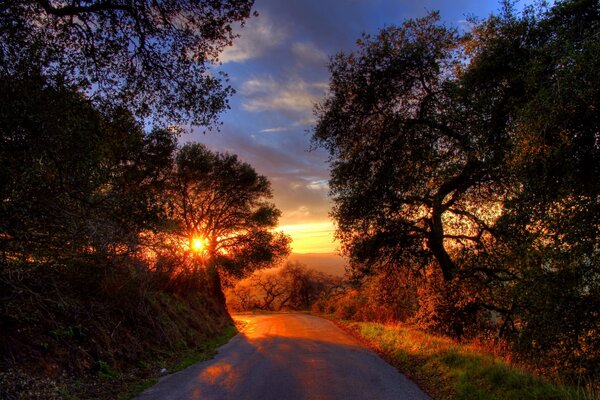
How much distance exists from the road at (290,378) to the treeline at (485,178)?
3.52 m

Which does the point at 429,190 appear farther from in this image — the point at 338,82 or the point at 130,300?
the point at 130,300

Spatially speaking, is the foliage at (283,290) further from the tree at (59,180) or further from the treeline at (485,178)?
the tree at (59,180)

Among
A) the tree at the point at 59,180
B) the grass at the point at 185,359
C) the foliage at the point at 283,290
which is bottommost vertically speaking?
the foliage at the point at 283,290

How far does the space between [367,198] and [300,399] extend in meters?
9.64

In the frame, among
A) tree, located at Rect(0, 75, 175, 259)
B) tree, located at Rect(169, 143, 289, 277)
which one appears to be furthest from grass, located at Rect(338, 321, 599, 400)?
tree, located at Rect(169, 143, 289, 277)

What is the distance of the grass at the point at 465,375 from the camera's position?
706 cm

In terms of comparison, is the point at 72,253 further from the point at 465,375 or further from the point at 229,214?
the point at 229,214

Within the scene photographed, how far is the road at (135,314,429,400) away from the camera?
8.32 meters

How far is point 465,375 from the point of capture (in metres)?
8.86

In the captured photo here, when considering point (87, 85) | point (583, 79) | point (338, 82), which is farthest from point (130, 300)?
point (583, 79)

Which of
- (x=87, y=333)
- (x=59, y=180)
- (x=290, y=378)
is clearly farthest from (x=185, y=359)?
(x=59, y=180)

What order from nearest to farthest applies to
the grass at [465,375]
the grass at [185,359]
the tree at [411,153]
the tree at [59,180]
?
the tree at [59,180] → the grass at [465,375] → the grass at [185,359] → the tree at [411,153]

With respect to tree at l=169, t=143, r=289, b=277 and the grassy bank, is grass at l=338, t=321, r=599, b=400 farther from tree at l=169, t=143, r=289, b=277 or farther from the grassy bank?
tree at l=169, t=143, r=289, b=277

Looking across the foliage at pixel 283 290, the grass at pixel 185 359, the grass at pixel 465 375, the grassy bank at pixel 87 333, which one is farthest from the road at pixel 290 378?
the foliage at pixel 283 290
